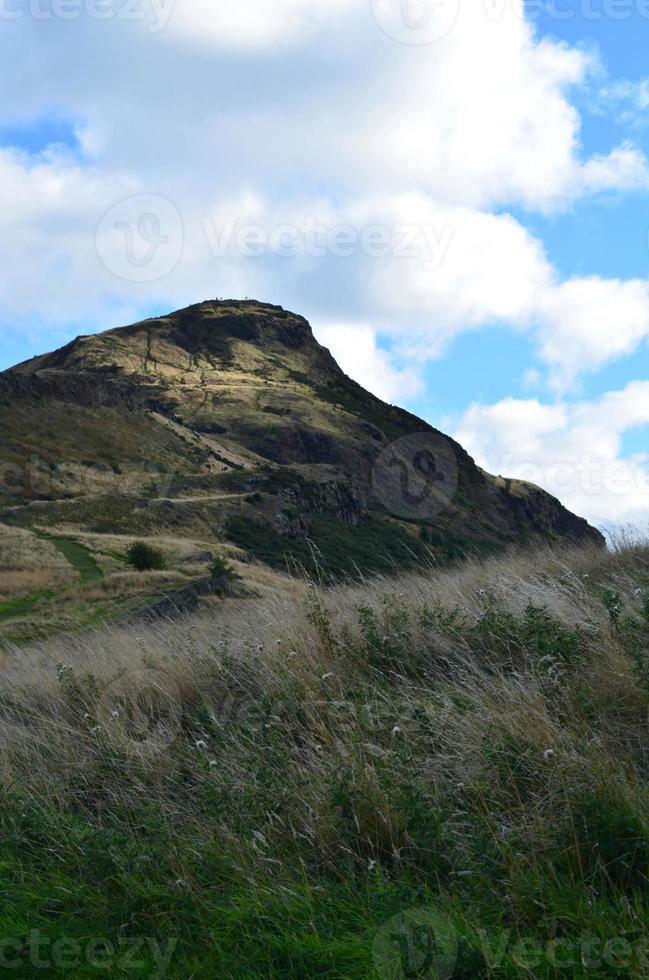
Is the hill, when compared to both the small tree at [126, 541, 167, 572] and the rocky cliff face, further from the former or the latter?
the small tree at [126, 541, 167, 572]

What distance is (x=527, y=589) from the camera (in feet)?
22.1

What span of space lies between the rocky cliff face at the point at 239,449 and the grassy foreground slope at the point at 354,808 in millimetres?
5127

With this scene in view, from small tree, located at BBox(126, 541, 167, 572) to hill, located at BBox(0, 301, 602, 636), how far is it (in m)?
0.84

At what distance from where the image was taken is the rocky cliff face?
65125mm

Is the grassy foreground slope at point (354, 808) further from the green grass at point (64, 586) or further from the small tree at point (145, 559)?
the small tree at point (145, 559)

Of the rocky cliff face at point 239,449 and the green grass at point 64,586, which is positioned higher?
the rocky cliff face at point 239,449

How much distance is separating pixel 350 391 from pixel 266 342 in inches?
881

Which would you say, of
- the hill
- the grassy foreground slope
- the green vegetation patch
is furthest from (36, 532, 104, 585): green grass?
the grassy foreground slope

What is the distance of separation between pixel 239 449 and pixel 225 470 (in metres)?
20.7

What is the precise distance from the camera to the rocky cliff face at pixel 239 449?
65.1 meters

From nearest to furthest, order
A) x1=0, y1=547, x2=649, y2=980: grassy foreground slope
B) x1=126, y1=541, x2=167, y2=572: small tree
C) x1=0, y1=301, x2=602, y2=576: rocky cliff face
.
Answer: x1=0, y1=547, x2=649, y2=980: grassy foreground slope < x1=126, y1=541, x2=167, y2=572: small tree < x1=0, y1=301, x2=602, y2=576: rocky cliff face

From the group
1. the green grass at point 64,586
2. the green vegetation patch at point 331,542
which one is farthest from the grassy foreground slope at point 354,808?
the green vegetation patch at point 331,542

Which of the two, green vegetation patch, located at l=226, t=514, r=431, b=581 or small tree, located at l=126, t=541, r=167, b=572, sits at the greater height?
green vegetation patch, located at l=226, t=514, r=431, b=581

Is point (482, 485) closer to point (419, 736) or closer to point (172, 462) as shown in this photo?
point (172, 462)
